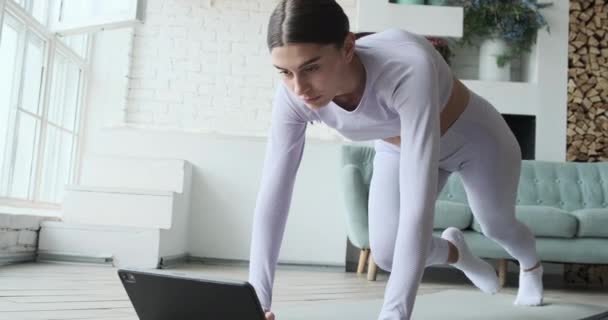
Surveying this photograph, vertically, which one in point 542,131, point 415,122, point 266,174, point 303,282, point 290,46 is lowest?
point 303,282

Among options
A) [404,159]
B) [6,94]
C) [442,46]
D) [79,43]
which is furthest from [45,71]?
[404,159]

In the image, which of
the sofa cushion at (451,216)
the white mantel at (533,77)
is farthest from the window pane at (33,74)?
the sofa cushion at (451,216)

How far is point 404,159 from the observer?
1306mm

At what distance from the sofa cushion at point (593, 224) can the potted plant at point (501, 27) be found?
1421mm

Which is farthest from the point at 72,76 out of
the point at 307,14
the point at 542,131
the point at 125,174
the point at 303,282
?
the point at 307,14

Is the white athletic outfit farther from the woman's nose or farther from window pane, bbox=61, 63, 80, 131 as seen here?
window pane, bbox=61, 63, 80, 131

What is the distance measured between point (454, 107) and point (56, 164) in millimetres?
3433

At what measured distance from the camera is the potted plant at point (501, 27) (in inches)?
180

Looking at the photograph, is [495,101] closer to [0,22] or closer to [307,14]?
[0,22]

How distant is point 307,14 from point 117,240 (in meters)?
2.69

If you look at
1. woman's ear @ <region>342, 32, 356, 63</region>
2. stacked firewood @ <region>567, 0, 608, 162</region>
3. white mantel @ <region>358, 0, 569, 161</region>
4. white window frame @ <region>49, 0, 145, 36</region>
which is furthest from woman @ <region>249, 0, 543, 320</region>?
stacked firewood @ <region>567, 0, 608, 162</region>

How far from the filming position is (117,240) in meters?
3.58

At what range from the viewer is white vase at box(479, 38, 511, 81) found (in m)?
4.62

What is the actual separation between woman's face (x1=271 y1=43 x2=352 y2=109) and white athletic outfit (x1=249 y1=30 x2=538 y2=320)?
0.39 feet
